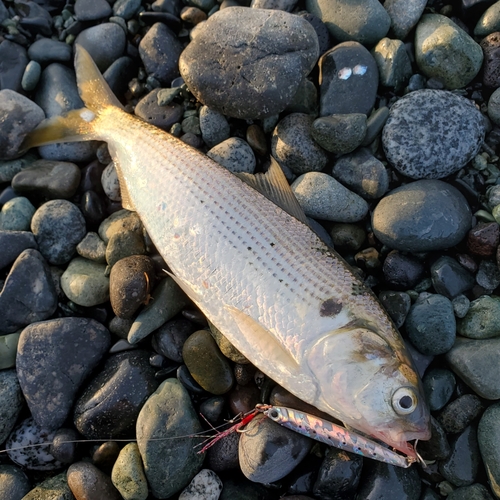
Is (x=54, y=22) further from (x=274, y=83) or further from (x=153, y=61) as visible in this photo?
(x=274, y=83)

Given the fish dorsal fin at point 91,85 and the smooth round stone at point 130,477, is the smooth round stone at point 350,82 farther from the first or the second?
the smooth round stone at point 130,477

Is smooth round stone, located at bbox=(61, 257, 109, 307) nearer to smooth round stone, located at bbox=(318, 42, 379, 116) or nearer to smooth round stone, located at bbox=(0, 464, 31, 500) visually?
smooth round stone, located at bbox=(0, 464, 31, 500)

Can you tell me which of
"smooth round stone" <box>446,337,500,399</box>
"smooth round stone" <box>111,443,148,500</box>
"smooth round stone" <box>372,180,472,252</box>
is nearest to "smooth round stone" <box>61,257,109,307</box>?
"smooth round stone" <box>111,443,148,500</box>

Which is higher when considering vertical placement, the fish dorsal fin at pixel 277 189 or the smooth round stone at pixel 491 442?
the fish dorsal fin at pixel 277 189

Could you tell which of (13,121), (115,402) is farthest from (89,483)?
(13,121)

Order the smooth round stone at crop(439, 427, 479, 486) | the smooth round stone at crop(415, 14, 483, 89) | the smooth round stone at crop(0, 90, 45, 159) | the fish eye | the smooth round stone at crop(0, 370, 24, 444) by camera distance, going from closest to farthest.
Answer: the fish eye, the smooth round stone at crop(439, 427, 479, 486), the smooth round stone at crop(0, 370, 24, 444), the smooth round stone at crop(415, 14, 483, 89), the smooth round stone at crop(0, 90, 45, 159)

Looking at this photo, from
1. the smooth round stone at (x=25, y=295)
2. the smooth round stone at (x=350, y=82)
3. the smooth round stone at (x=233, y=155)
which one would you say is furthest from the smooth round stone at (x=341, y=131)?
the smooth round stone at (x=25, y=295)
